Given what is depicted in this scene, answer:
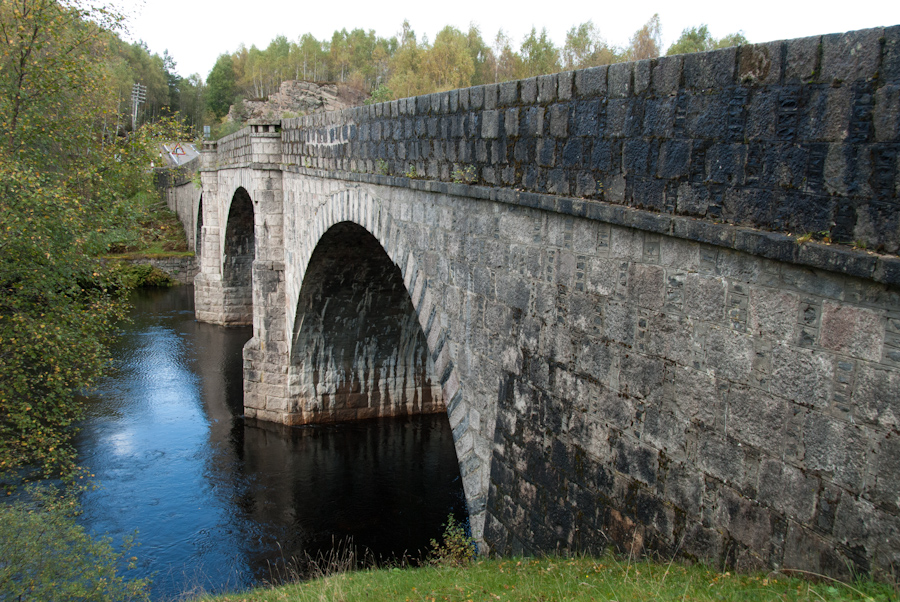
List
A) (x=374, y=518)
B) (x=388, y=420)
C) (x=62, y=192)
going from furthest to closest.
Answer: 1. (x=388, y=420)
2. (x=374, y=518)
3. (x=62, y=192)

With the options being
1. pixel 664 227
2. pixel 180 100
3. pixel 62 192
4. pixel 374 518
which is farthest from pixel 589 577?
pixel 180 100

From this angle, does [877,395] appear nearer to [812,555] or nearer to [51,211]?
[812,555]

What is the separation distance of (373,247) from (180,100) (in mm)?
76994

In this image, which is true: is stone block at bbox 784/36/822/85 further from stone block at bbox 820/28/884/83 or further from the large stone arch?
the large stone arch

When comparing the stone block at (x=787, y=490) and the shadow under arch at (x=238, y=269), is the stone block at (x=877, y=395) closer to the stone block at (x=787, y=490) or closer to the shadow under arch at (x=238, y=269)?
the stone block at (x=787, y=490)

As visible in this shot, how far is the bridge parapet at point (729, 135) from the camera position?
3.41m

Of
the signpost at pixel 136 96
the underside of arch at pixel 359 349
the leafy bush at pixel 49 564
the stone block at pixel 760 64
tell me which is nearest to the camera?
the stone block at pixel 760 64

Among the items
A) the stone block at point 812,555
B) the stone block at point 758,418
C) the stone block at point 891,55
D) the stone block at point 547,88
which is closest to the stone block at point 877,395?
the stone block at point 758,418

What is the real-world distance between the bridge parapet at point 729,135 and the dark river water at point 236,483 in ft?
22.4

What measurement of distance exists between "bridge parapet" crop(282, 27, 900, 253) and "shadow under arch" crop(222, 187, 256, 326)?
2130 centimetres

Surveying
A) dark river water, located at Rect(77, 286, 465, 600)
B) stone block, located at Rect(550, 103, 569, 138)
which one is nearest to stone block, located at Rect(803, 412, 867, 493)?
stone block, located at Rect(550, 103, 569, 138)

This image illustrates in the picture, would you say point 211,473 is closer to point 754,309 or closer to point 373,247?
point 373,247

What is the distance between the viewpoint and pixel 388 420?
17.5m

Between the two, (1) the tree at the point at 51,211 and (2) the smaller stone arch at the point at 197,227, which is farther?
(2) the smaller stone arch at the point at 197,227
